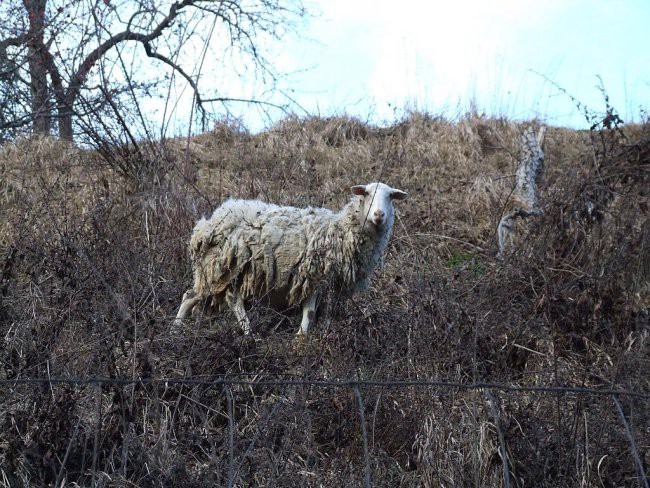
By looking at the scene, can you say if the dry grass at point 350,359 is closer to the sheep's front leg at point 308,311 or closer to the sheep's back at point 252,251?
the sheep's front leg at point 308,311

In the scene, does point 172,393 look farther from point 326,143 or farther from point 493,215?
point 326,143

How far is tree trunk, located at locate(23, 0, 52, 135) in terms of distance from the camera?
9.90 m

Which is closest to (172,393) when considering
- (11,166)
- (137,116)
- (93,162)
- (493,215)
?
(137,116)

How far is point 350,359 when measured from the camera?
18.3 feet

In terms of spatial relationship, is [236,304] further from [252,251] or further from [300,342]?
[300,342]

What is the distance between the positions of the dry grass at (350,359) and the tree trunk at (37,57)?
2.17 meters

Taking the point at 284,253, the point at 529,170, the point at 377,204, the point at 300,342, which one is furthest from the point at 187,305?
the point at 529,170

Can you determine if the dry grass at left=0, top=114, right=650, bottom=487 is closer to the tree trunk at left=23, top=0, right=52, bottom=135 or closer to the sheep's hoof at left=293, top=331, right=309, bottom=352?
the sheep's hoof at left=293, top=331, right=309, bottom=352

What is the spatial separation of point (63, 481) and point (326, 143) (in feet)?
27.8

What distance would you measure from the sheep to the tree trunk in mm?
3792

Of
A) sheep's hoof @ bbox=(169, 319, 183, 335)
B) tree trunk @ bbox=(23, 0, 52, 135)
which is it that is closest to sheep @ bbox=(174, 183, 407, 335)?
sheep's hoof @ bbox=(169, 319, 183, 335)

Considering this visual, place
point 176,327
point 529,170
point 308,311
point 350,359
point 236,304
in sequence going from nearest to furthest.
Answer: point 350,359 → point 176,327 → point 308,311 → point 236,304 → point 529,170

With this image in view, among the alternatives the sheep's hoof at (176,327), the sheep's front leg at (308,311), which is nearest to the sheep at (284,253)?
the sheep's front leg at (308,311)

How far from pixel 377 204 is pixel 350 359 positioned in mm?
1777
